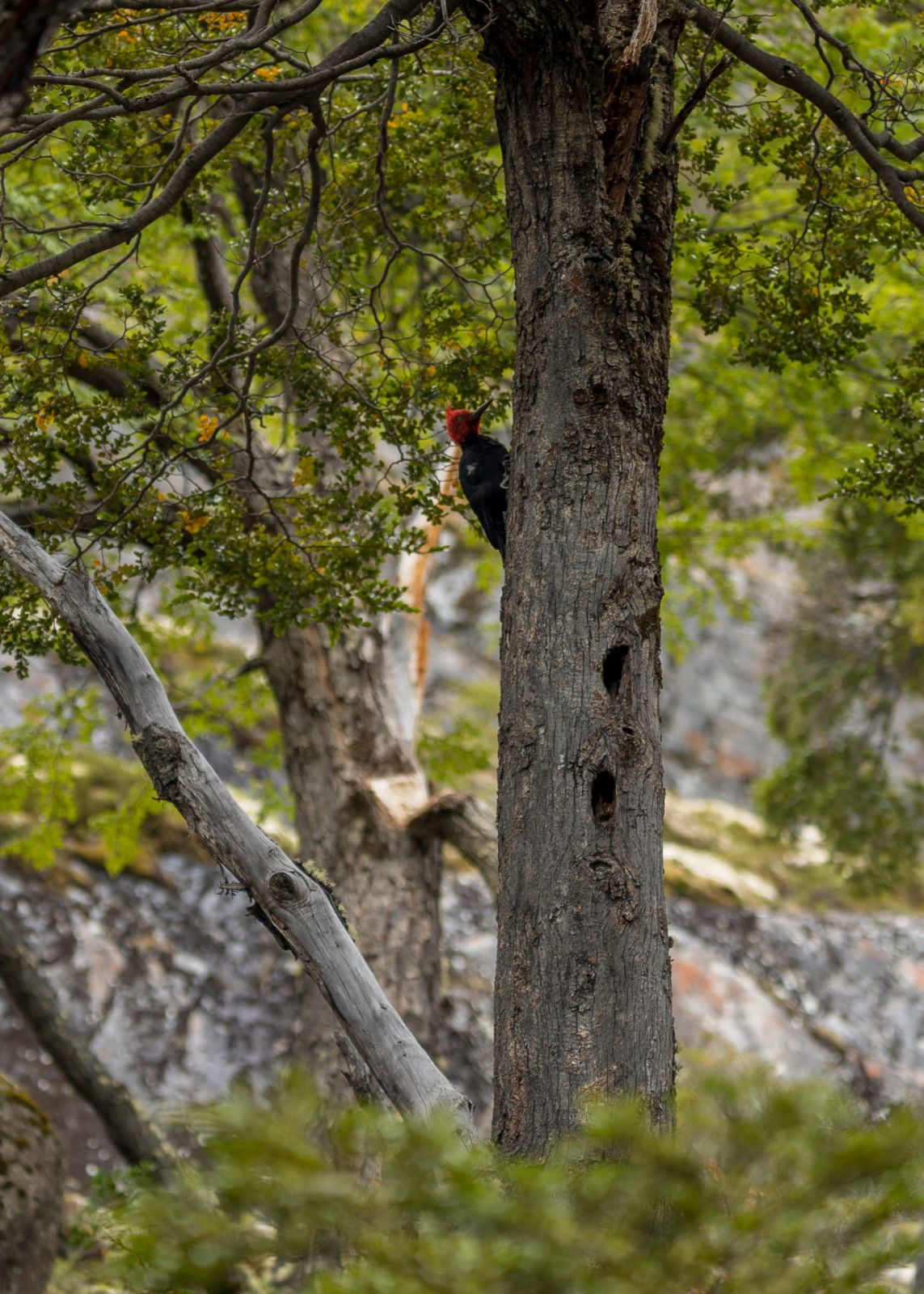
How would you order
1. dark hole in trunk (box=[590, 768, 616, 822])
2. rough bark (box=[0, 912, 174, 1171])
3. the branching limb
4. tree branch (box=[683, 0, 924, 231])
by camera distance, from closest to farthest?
the branching limb < dark hole in trunk (box=[590, 768, 616, 822]) < tree branch (box=[683, 0, 924, 231]) < rough bark (box=[0, 912, 174, 1171])

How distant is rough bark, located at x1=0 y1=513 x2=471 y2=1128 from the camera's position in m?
3.02

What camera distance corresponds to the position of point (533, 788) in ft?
9.59

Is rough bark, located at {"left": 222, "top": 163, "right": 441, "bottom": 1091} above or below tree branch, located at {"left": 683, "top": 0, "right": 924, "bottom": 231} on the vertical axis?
below

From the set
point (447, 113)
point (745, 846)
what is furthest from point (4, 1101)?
point (745, 846)

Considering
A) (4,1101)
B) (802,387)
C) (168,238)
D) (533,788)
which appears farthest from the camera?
(802,387)

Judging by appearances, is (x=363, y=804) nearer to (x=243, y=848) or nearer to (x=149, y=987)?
(x=243, y=848)

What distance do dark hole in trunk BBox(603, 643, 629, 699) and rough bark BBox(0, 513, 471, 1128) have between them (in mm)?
962

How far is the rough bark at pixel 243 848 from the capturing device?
3.02 metres

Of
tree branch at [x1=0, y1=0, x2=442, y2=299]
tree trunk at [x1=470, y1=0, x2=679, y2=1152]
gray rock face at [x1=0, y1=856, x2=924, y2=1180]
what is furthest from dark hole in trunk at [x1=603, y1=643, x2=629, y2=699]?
gray rock face at [x1=0, y1=856, x2=924, y2=1180]

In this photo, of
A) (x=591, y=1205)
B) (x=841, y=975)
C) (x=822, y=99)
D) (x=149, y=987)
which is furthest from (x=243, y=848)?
(x=841, y=975)

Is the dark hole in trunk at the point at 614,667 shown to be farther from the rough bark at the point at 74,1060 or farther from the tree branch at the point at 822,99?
the rough bark at the point at 74,1060

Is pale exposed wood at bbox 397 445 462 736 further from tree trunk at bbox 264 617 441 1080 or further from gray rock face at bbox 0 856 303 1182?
gray rock face at bbox 0 856 303 1182

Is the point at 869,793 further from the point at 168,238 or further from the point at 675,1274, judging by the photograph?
the point at 675,1274

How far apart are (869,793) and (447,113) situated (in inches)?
341
